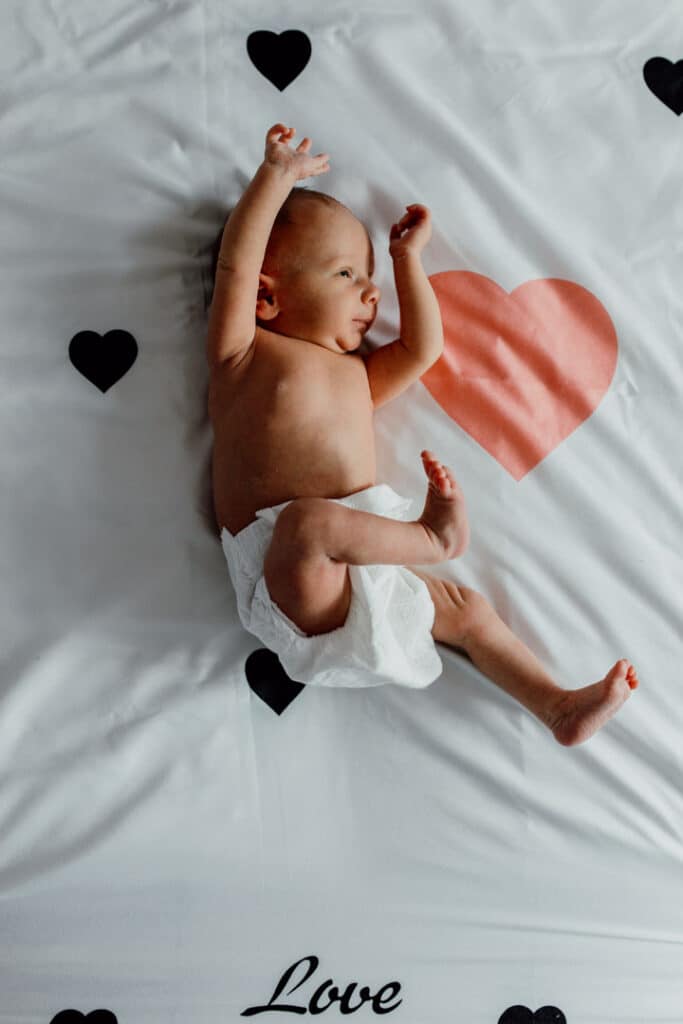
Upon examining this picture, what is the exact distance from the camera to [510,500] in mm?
1297

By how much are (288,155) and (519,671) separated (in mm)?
697

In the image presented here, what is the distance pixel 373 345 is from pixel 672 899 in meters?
0.82

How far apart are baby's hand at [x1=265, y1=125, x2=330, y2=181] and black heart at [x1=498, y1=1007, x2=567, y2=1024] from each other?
1056 millimetres

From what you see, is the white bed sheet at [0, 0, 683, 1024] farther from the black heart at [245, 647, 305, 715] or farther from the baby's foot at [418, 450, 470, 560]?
the baby's foot at [418, 450, 470, 560]

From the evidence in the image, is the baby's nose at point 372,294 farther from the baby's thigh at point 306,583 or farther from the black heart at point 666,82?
the black heart at point 666,82

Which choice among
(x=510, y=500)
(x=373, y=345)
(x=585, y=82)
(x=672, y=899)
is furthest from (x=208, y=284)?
(x=672, y=899)

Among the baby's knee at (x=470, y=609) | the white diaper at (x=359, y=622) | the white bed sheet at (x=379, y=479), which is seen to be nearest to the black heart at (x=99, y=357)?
the white bed sheet at (x=379, y=479)

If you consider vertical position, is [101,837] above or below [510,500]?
below

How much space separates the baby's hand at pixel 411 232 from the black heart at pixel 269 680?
54 centimetres

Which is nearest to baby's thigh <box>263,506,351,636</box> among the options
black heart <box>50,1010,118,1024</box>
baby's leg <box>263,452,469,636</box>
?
baby's leg <box>263,452,469,636</box>

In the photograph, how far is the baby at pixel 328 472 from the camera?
44.3 inches

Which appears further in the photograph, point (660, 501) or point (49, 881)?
point (660, 501)

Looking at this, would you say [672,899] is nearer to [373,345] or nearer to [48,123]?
[373,345]

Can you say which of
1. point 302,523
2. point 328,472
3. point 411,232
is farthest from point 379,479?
point 411,232
